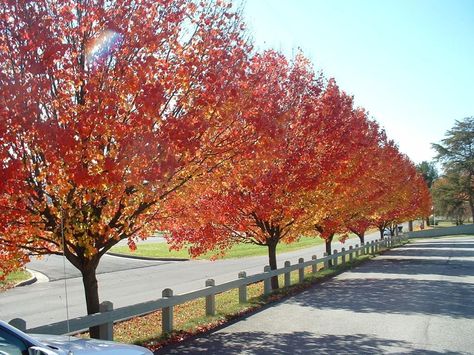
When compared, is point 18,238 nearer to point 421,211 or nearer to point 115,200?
point 115,200

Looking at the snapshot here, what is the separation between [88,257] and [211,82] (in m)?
3.39

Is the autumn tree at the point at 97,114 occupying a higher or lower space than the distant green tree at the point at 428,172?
lower

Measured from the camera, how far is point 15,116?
6.67 m

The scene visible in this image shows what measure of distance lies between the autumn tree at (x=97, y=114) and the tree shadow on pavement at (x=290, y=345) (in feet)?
5.93

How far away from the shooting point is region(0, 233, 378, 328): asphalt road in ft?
47.9

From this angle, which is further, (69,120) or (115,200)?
(115,200)

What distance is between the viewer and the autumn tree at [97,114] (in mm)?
6867

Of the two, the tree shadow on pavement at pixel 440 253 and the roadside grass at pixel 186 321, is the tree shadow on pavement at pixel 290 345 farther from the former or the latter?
the tree shadow on pavement at pixel 440 253

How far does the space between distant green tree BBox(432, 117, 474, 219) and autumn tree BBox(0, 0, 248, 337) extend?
7755 centimetres

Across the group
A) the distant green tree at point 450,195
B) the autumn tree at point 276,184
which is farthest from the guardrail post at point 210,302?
the distant green tree at point 450,195

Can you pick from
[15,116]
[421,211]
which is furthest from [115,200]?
[421,211]

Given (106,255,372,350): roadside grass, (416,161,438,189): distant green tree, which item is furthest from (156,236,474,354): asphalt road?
(416,161,438,189): distant green tree

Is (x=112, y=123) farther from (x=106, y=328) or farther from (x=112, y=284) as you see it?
(x=112, y=284)

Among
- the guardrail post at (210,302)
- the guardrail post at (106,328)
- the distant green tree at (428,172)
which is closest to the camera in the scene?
the guardrail post at (106,328)
